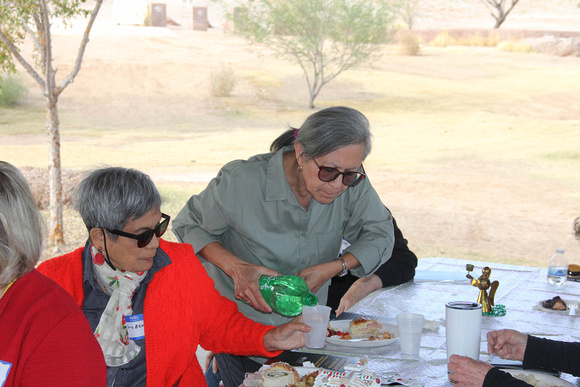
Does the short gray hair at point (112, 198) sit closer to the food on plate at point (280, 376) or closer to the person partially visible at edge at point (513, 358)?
the food on plate at point (280, 376)

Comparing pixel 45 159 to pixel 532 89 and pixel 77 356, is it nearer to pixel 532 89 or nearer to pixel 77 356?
pixel 77 356

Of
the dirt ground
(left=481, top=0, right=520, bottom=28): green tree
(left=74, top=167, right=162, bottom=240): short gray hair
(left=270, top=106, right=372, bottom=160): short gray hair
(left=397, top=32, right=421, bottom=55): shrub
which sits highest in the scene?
(left=481, top=0, right=520, bottom=28): green tree

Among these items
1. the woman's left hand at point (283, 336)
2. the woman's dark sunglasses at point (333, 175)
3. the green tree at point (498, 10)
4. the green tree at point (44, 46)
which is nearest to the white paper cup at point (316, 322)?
the woman's left hand at point (283, 336)

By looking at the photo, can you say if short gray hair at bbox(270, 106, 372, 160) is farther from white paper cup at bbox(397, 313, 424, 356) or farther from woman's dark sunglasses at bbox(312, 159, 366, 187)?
white paper cup at bbox(397, 313, 424, 356)

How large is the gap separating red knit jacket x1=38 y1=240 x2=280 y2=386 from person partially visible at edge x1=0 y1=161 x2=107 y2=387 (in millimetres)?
556

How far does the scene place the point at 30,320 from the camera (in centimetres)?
135

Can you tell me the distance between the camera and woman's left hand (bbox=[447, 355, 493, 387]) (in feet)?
6.09

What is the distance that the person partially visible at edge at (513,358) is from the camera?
184cm

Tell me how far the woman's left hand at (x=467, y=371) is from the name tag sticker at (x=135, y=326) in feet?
2.97

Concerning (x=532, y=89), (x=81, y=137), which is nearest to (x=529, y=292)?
(x=81, y=137)

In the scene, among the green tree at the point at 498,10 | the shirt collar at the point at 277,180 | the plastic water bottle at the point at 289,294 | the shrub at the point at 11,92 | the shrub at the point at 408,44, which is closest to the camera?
the plastic water bottle at the point at 289,294

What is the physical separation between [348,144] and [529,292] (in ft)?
4.48

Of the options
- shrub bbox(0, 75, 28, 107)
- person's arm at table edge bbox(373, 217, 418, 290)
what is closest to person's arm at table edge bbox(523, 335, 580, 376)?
person's arm at table edge bbox(373, 217, 418, 290)

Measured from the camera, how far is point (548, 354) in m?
2.03
